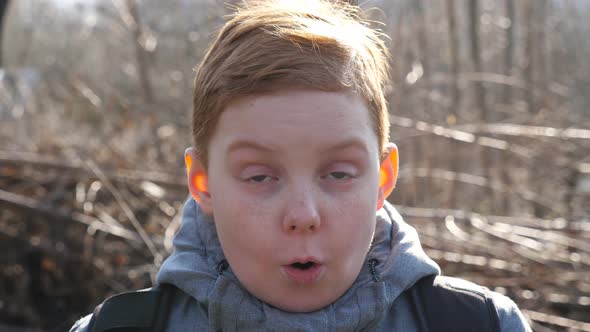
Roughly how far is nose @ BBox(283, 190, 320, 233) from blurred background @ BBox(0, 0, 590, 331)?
1429 mm

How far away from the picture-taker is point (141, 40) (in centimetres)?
599

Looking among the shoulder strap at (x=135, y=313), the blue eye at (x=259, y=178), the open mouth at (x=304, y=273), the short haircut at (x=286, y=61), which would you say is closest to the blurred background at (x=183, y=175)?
the short haircut at (x=286, y=61)

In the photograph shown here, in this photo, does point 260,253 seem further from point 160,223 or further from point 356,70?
point 160,223

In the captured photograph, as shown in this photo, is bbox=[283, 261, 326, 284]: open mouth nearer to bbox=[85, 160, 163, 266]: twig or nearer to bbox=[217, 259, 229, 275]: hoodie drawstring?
bbox=[217, 259, 229, 275]: hoodie drawstring

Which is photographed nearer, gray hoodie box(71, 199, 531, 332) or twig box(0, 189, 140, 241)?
gray hoodie box(71, 199, 531, 332)

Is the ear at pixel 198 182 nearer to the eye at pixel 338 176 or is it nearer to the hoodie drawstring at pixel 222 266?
the hoodie drawstring at pixel 222 266

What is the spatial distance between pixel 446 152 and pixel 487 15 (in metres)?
3.48

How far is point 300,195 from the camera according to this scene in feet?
5.12

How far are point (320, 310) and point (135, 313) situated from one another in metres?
0.51

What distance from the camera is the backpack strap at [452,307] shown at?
165 cm

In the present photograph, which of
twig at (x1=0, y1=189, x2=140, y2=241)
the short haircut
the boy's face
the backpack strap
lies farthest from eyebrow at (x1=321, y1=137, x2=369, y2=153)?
twig at (x1=0, y1=189, x2=140, y2=241)

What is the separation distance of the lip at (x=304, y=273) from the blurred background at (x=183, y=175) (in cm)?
148

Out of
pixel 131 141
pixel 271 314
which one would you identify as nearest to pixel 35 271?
pixel 131 141

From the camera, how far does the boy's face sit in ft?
5.16
